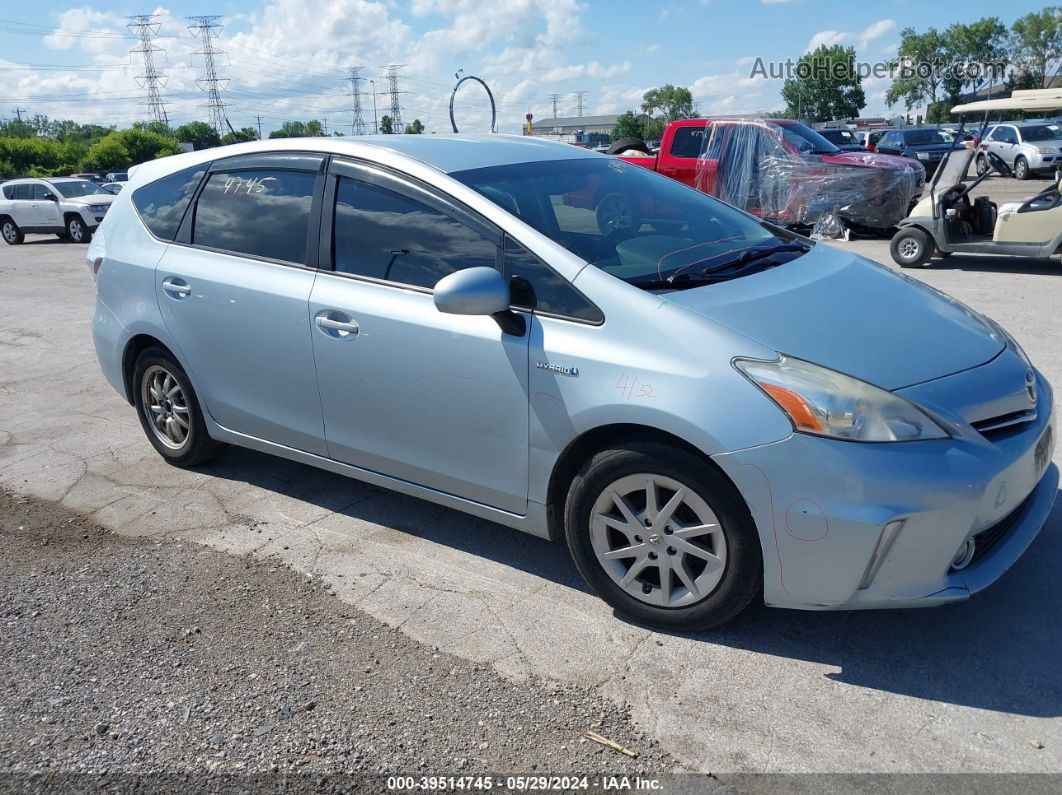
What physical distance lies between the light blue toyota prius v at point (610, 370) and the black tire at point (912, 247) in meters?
7.54

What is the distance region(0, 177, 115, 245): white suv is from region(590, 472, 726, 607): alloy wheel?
21.0 m

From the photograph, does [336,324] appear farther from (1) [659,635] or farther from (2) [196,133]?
(2) [196,133]

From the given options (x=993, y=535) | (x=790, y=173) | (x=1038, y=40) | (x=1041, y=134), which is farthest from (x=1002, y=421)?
(x=1038, y=40)

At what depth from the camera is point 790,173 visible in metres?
13.6

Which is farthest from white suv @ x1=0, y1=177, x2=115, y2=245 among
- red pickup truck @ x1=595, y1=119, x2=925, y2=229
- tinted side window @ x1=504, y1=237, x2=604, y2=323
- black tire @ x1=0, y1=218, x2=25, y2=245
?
tinted side window @ x1=504, y1=237, x2=604, y2=323

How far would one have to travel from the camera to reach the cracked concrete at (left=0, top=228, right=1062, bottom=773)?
8.64ft

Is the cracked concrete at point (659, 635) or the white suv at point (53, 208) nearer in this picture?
the cracked concrete at point (659, 635)

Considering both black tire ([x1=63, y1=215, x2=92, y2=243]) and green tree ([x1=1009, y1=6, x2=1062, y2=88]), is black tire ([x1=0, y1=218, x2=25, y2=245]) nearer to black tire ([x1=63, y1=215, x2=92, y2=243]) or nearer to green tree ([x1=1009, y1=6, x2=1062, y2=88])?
black tire ([x1=63, y1=215, x2=92, y2=243])

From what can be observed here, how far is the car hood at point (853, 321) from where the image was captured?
2.96 meters

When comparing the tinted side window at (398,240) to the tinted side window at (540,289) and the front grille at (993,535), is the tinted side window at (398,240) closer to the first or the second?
the tinted side window at (540,289)

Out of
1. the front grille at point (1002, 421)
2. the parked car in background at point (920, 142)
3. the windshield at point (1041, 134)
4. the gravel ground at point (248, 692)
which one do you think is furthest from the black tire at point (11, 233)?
the windshield at point (1041, 134)

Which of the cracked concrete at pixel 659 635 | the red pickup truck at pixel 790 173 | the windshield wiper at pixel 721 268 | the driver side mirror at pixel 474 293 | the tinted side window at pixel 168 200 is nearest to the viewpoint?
the cracked concrete at pixel 659 635

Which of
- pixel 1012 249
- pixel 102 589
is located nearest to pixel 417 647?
pixel 102 589

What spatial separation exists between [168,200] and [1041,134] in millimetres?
27149
